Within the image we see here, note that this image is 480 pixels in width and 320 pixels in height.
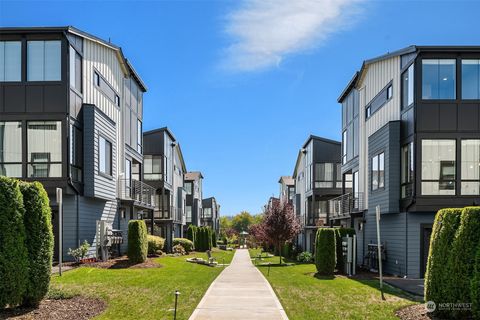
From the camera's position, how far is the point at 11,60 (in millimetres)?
19516

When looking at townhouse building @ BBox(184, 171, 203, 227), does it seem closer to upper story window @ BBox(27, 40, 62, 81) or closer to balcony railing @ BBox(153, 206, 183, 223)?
balcony railing @ BBox(153, 206, 183, 223)

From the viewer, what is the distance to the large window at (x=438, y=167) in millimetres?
19047

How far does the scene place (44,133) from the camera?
64.2 feet

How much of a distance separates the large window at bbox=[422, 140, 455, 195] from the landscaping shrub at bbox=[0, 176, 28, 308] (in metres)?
15.0

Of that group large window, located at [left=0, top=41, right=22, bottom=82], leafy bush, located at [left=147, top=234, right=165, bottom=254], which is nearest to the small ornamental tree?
leafy bush, located at [left=147, top=234, right=165, bottom=254]

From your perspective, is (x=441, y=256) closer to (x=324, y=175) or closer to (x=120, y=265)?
(x=120, y=265)

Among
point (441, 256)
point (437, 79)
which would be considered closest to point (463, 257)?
point (441, 256)

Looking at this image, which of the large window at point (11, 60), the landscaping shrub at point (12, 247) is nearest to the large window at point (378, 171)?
the large window at point (11, 60)

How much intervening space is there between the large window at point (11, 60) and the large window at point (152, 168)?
21.8 m

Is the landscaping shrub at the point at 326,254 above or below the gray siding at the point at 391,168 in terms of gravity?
below

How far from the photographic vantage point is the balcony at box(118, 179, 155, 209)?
2836 centimetres

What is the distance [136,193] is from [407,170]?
58.8 ft

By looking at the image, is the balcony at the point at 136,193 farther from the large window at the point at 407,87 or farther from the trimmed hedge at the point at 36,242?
the trimmed hedge at the point at 36,242

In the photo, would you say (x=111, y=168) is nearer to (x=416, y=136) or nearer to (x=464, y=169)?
(x=416, y=136)
